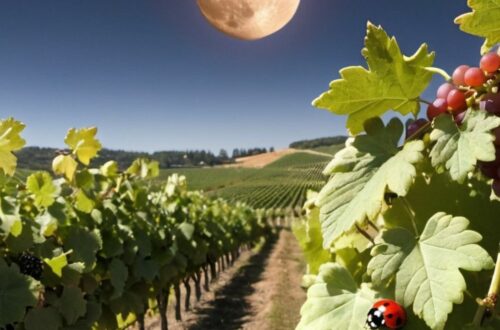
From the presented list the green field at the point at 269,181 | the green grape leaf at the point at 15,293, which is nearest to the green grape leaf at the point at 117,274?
the green grape leaf at the point at 15,293

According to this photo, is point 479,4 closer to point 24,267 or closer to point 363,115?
point 363,115

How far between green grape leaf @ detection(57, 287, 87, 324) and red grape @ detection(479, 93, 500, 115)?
8.78 feet

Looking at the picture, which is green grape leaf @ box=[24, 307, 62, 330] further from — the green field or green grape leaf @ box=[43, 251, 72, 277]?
the green field

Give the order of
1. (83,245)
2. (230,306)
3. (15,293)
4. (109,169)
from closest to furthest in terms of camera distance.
Result: (15,293), (83,245), (109,169), (230,306)

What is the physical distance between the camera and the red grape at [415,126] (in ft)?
3.08

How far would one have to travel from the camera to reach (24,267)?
9.03 ft

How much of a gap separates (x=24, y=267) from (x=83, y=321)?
627 mm

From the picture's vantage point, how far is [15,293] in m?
2.29

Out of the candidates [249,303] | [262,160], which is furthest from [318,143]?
[249,303]

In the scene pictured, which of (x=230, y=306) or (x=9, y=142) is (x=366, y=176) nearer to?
(x=9, y=142)

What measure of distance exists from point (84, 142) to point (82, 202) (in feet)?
2.42

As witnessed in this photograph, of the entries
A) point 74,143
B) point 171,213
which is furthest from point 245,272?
point 74,143

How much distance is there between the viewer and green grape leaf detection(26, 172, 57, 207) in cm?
312

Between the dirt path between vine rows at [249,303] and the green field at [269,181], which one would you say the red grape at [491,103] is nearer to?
the dirt path between vine rows at [249,303]
